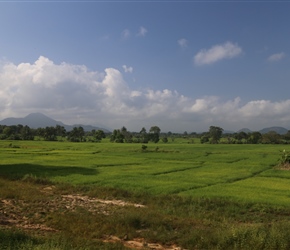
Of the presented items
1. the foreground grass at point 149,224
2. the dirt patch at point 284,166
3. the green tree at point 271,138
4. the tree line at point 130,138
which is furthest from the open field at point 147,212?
the green tree at point 271,138

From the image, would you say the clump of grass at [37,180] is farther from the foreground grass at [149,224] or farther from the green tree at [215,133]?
the green tree at [215,133]

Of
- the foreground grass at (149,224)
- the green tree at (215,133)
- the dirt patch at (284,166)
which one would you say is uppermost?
the green tree at (215,133)

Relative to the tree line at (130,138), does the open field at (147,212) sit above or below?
below

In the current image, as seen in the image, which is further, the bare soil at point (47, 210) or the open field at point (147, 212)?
the bare soil at point (47, 210)

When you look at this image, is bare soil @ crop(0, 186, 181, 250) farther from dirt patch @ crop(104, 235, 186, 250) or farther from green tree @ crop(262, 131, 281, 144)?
green tree @ crop(262, 131, 281, 144)

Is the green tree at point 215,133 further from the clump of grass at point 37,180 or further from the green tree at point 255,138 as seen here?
the clump of grass at point 37,180

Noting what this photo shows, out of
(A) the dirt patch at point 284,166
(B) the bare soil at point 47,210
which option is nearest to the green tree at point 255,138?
(A) the dirt patch at point 284,166

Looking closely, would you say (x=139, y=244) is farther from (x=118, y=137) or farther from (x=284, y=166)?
(x=118, y=137)

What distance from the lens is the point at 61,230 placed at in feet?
39.5

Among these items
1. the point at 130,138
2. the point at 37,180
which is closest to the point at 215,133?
the point at 130,138

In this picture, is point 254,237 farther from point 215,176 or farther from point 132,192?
point 215,176

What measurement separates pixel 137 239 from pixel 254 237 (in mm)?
3977

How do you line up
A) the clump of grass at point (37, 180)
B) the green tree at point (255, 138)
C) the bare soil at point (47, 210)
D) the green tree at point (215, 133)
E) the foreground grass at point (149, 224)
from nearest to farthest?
1. the foreground grass at point (149, 224)
2. the bare soil at point (47, 210)
3. the clump of grass at point (37, 180)
4. the green tree at point (255, 138)
5. the green tree at point (215, 133)

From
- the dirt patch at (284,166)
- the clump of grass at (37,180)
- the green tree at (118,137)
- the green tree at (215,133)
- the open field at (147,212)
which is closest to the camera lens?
the open field at (147,212)
